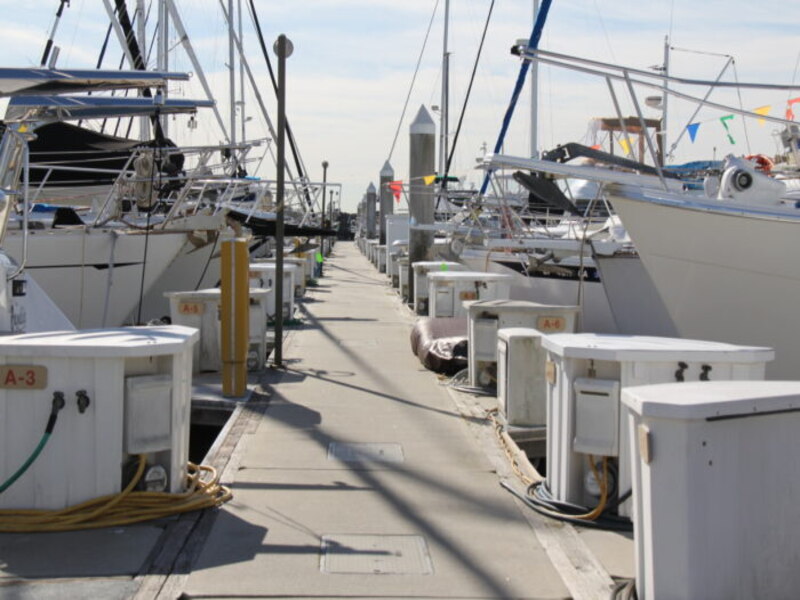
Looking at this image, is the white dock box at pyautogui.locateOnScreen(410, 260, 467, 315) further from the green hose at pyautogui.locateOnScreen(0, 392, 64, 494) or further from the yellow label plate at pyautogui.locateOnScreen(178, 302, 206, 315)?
the green hose at pyautogui.locateOnScreen(0, 392, 64, 494)

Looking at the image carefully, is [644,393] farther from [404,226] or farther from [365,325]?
[404,226]

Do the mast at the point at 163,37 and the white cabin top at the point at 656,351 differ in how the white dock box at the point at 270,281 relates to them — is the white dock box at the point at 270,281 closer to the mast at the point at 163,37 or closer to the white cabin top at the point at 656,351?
the mast at the point at 163,37

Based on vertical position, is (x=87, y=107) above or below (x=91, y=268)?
above

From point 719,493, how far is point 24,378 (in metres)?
3.50

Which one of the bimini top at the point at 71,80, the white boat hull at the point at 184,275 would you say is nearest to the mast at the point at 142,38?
the white boat hull at the point at 184,275

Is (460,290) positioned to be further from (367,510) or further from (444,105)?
(444,105)

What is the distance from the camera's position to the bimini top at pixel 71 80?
23.5ft

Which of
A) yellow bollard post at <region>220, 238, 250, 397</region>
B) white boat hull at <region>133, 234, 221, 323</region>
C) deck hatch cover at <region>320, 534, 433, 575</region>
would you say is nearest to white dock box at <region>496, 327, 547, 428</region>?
yellow bollard post at <region>220, 238, 250, 397</region>

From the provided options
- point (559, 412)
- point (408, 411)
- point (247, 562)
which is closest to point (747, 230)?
point (408, 411)

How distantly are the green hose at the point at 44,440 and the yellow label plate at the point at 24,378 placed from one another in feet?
0.36

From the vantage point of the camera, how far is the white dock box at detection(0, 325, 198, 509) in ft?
16.6

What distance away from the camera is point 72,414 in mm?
5109

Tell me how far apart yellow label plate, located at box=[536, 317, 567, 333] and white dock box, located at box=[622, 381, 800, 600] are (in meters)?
5.40

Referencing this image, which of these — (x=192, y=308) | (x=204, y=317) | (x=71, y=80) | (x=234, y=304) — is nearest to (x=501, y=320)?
(x=234, y=304)
